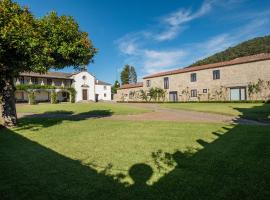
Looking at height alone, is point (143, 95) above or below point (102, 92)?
below

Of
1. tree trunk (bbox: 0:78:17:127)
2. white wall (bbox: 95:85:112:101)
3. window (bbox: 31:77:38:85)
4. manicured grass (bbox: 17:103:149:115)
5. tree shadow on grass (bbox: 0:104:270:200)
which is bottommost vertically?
tree shadow on grass (bbox: 0:104:270:200)

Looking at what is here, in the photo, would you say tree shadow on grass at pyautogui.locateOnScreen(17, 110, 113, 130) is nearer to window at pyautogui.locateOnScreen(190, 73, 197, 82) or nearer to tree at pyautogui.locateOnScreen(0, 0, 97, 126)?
tree at pyautogui.locateOnScreen(0, 0, 97, 126)

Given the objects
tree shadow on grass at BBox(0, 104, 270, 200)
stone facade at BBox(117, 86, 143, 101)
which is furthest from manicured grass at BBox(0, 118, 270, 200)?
stone facade at BBox(117, 86, 143, 101)

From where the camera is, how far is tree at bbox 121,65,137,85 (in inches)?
3738

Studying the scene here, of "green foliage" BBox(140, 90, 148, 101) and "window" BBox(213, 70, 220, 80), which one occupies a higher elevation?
"window" BBox(213, 70, 220, 80)

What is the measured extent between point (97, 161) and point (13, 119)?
28.6 feet

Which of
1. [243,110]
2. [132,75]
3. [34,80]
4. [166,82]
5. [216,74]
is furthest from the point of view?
[132,75]

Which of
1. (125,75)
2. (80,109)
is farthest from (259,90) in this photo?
(125,75)

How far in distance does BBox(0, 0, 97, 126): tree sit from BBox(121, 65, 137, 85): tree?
267 feet

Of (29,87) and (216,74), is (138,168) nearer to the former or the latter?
(216,74)

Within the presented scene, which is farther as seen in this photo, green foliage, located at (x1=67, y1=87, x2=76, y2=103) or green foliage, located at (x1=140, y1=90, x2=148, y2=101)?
green foliage, located at (x1=67, y1=87, x2=76, y2=103)

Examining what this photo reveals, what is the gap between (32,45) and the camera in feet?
30.6

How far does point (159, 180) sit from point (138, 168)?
31.0 inches

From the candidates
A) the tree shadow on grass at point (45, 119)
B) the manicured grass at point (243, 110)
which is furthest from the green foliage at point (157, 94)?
the tree shadow on grass at point (45, 119)
